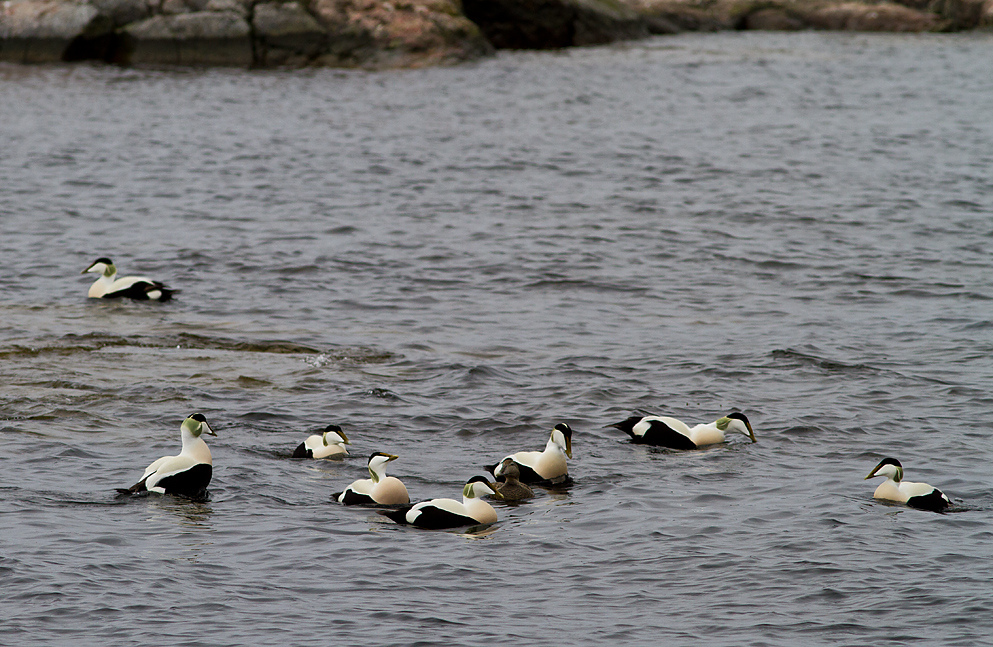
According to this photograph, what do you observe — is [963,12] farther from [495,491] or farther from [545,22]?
[495,491]

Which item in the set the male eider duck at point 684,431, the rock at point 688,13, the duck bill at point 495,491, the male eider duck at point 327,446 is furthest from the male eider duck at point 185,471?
the rock at point 688,13

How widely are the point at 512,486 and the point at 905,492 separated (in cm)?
334

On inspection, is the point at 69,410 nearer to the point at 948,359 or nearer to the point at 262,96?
the point at 948,359

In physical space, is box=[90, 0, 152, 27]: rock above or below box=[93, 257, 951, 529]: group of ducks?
above

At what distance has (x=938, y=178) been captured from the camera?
82.0 ft

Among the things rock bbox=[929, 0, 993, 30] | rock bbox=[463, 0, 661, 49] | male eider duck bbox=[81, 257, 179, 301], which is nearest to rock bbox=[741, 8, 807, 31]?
rock bbox=[929, 0, 993, 30]

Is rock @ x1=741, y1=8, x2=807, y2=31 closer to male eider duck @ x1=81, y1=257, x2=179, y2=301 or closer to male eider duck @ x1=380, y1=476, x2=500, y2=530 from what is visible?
male eider duck @ x1=81, y1=257, x2=179, y2=301

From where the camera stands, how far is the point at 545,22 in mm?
46406

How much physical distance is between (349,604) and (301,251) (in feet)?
39.2

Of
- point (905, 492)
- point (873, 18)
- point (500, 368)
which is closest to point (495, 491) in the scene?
point (905, 492)

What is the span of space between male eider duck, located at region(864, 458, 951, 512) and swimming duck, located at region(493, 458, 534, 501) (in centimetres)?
302

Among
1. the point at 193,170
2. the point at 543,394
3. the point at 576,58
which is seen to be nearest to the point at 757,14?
the point at 576,58

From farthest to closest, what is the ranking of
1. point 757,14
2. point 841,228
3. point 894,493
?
point 757,14, point 841,228, point 894,493

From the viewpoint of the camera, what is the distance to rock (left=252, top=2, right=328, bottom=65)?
39969 mm
